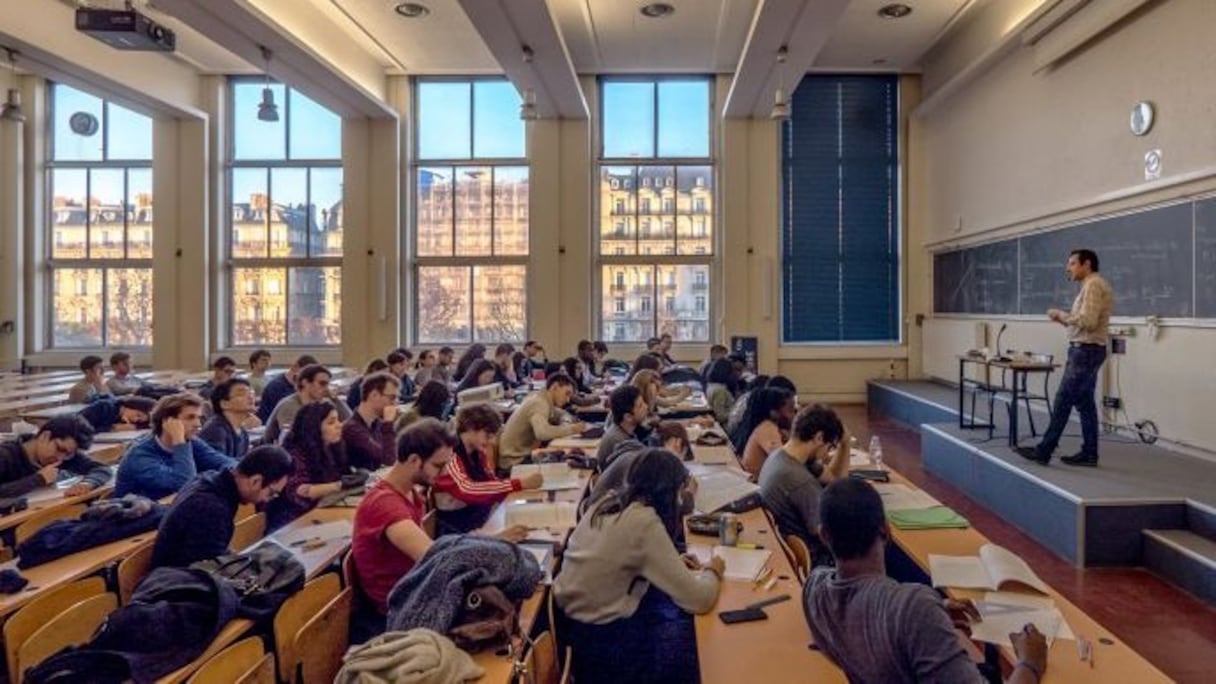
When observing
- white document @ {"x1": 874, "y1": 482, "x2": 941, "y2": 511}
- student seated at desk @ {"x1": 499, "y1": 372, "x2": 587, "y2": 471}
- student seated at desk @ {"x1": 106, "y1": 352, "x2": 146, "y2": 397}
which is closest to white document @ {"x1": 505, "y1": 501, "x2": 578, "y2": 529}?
white document @ {"x1": 874, "y1": 482, "x2": 941, "y2": 511}

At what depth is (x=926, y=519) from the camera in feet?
10.3

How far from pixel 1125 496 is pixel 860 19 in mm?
6882

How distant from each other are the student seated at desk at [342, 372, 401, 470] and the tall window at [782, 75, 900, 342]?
7977 millimetres

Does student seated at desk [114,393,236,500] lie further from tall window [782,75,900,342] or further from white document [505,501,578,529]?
tall window [782,75,900,342]

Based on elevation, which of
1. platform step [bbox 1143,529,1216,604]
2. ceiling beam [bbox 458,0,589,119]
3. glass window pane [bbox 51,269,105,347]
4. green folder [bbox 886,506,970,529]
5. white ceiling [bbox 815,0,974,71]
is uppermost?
white ceiling [bbox 815,0,974,71]

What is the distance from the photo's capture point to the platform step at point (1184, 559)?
3936mm

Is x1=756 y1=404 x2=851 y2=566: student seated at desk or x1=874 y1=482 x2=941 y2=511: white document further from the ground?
x1=756 y1=404 x2=851 y2=566: student seated at desk

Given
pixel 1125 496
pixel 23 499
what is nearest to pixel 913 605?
pixel 1125 496

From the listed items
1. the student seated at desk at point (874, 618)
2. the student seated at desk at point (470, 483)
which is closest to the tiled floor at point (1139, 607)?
the student seated at desk at point (874, 618)

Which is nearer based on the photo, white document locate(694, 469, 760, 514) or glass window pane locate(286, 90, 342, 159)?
white document locate(694, 469, 760, 514)

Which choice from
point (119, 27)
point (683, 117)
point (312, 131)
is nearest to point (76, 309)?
point (312, 131)

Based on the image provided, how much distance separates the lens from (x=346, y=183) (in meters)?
11.2

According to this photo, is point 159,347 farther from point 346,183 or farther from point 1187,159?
point 1187,159

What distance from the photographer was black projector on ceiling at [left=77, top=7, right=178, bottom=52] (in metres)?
5.72
